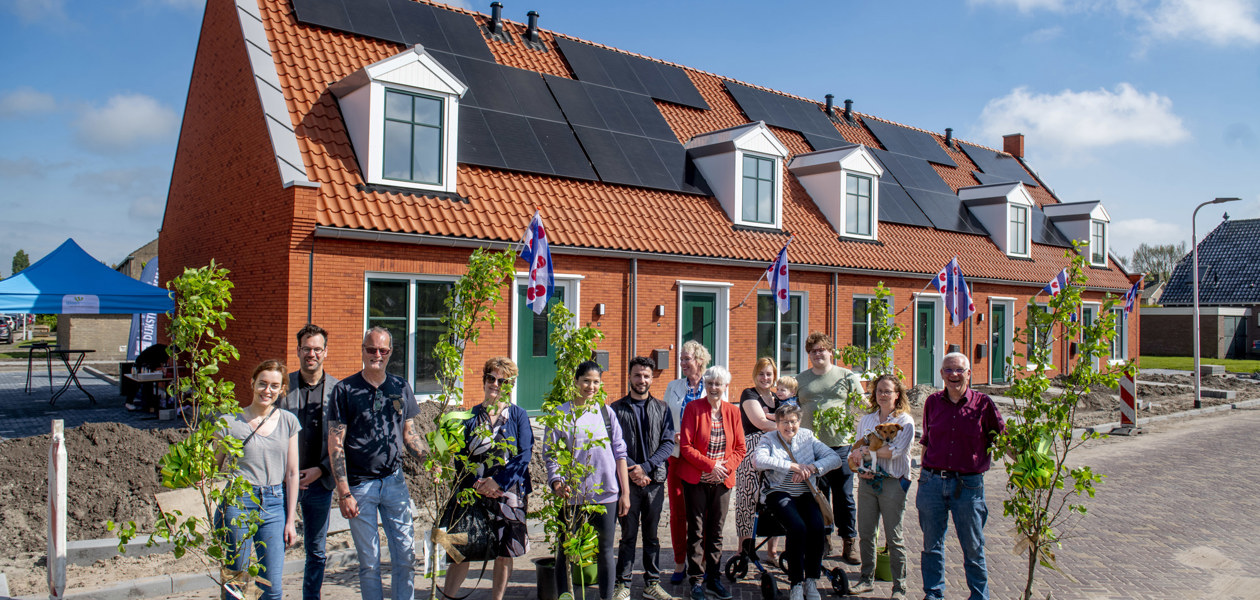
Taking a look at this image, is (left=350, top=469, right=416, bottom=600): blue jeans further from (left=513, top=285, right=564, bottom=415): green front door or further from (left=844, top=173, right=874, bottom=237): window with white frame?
(left=844, top=173, right=874, bottom=237): window with white frame

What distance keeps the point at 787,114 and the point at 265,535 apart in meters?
17.6

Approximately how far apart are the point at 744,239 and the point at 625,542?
32.8ft

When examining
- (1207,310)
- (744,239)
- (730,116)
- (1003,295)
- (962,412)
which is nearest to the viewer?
(962,412)

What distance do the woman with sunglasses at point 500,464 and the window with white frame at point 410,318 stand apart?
19.9 ft

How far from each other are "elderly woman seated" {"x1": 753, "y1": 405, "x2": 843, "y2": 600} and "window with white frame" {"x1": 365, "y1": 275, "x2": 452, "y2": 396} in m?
6.29

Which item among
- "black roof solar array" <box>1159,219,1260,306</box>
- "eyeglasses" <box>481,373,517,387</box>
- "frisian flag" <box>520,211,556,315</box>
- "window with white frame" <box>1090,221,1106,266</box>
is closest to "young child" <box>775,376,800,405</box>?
"eyeglasses" <box>481,373,517,387</box>

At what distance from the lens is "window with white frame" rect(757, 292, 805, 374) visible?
51.6ft

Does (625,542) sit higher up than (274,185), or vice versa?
(274,185)

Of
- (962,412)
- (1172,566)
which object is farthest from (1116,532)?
(962,412)

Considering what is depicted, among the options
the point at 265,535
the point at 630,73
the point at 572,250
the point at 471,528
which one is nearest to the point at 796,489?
the point at 471,528

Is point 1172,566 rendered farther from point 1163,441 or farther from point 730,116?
point 730,116

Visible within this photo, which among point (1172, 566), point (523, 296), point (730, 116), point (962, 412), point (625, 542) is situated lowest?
point (1172, 566)

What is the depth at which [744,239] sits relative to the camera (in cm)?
1502

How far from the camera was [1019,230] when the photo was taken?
22.4m
